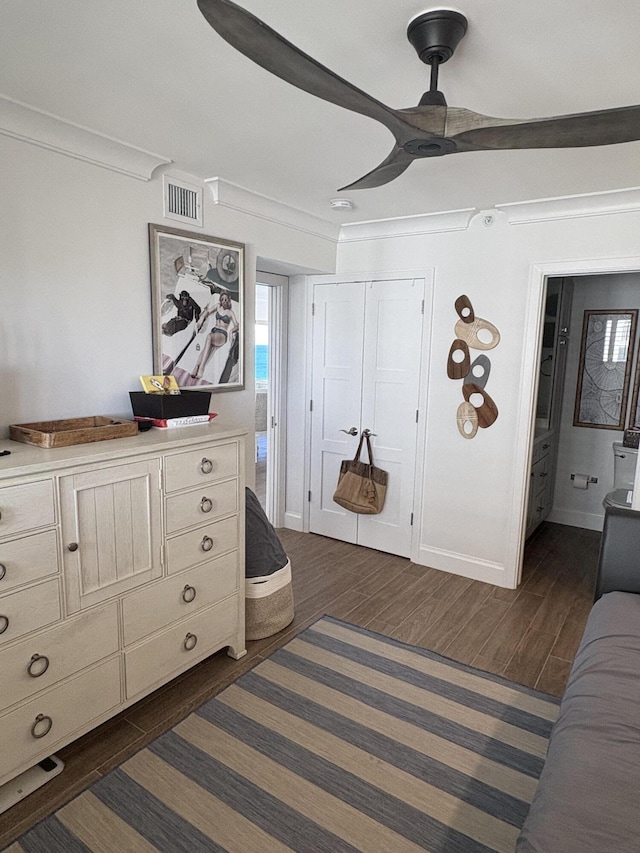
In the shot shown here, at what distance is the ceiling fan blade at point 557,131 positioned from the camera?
124cm

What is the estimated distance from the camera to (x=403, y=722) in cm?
226

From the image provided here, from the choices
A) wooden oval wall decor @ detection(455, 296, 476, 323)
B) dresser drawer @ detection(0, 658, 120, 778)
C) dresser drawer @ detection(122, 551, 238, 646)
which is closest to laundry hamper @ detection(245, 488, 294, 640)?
dresser drawer @ detection(122, 551, 238, 646)

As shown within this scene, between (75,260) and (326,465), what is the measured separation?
250 cm

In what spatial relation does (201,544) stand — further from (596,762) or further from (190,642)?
(596,762)

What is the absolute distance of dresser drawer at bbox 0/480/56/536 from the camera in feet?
5.46

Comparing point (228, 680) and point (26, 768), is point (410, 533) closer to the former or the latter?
point (228, 680)

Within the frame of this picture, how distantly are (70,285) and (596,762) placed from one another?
2482 mm

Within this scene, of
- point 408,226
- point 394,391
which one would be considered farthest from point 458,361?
point 408,226

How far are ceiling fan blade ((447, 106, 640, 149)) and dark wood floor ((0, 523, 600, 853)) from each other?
2289 mm

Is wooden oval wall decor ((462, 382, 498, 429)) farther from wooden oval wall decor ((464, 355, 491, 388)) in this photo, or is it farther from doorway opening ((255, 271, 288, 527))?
doorway opening ((255, 271, 288, 527))

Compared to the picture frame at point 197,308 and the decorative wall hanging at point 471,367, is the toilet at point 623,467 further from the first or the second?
the picture frame at point 197,308

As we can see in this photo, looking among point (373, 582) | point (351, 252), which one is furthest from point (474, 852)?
point (351, 252)

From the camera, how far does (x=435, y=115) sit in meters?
1.37

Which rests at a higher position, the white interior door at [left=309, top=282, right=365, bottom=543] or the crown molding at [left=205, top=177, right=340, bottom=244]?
the crown molding at [left=205, top=177, right=340, bottom=244]
